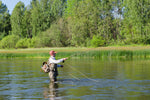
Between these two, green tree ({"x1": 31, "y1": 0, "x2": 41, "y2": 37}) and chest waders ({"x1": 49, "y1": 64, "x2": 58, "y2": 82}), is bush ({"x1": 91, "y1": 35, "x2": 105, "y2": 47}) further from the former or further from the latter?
chest waders ({"x1": 49, "y1": 64, "x2": 58, "y2": 82})

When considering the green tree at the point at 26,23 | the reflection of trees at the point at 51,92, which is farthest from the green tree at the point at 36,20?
the reflection of trees at the point at 51,92

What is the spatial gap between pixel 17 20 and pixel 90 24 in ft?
93.6

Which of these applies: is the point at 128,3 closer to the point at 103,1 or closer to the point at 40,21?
the point at 103,1

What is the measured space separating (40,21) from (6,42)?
12.2 metres

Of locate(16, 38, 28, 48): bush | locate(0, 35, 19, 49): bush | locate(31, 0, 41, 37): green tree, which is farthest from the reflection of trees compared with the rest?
locate(31, 0, 41, 37): green tree

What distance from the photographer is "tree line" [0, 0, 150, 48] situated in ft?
209

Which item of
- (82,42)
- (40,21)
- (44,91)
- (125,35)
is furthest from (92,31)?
(44,91)

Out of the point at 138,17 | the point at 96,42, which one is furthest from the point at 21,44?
the point at 138,17

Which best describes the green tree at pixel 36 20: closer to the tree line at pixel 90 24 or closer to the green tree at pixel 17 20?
the tree line at pixel 90 24

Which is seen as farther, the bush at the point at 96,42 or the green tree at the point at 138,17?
the bush at the point at 96,42

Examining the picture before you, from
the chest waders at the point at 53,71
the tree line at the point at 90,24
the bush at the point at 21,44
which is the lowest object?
the chest waders at the point at 53,71

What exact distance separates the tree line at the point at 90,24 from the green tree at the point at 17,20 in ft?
3.55

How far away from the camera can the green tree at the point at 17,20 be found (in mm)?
92500

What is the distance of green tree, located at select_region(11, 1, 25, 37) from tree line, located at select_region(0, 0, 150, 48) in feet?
3.55
